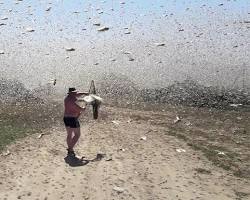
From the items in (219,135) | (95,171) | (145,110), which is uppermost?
(95,171)

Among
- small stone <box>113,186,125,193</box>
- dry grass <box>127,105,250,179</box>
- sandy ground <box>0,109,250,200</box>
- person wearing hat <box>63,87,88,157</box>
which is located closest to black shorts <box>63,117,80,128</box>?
person wearing hat <box>63,87,88,157</box>

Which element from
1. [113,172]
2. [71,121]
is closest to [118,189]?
[113,172]

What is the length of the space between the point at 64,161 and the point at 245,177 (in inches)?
201

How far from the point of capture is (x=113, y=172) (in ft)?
42.6

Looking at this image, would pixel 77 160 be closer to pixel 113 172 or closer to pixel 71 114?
pixel 71 114

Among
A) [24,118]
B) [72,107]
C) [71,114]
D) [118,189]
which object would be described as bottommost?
[24,118]

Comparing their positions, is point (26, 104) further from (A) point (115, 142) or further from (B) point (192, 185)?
(B) point (192, 185)

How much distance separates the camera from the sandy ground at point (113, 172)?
11500mm

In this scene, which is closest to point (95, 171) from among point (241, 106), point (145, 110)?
point (145, 110)

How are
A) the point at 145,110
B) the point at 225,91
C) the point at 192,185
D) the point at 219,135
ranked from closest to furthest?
the point at 192,185
the point at 219,135
the point at 145,110
the point at 225,91

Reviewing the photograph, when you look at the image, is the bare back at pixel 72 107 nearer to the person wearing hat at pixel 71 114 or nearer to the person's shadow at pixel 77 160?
the person wearing hat at pixel 71 114

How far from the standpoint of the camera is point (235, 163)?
14.8 meters

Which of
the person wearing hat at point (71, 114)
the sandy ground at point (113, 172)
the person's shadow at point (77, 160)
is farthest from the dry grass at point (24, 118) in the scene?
the person's shadow at point (77, 160)

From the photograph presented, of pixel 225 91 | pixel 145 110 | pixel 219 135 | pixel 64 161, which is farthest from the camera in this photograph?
pixel 225 91
